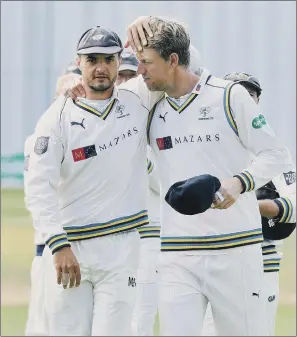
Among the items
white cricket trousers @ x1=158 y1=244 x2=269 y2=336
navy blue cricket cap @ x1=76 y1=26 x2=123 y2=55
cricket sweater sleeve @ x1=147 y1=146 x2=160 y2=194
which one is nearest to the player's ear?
navy blue cricket cap @ x1=76 y1=26 x2=123 y2=55

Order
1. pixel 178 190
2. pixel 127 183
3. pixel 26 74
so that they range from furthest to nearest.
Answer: pixel 26 74 → pixel 127 183 → pixel 178 190

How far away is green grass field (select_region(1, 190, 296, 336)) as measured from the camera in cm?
1000

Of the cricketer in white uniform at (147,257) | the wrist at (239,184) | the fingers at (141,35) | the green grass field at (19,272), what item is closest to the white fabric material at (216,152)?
the wrist at (239,184)

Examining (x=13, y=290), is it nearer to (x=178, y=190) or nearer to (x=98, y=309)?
(x=98, y=309)

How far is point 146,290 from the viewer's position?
715cm

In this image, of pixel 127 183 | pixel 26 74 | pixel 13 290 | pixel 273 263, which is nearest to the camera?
pixel 127 183

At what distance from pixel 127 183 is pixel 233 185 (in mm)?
776

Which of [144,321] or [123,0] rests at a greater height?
[123,0]

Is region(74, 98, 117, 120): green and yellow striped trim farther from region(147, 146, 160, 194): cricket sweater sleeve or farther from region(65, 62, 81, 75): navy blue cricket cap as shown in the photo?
region(65, 62, 81, 75): navy blue cricket cap

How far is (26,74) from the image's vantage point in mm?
22375

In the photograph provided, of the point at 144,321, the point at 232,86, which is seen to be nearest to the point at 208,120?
the point at 232,86

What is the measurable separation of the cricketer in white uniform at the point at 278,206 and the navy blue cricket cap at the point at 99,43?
2.69 ft

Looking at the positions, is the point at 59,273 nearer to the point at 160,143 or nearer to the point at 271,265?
the point at 160,143

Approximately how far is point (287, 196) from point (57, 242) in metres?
1.41
